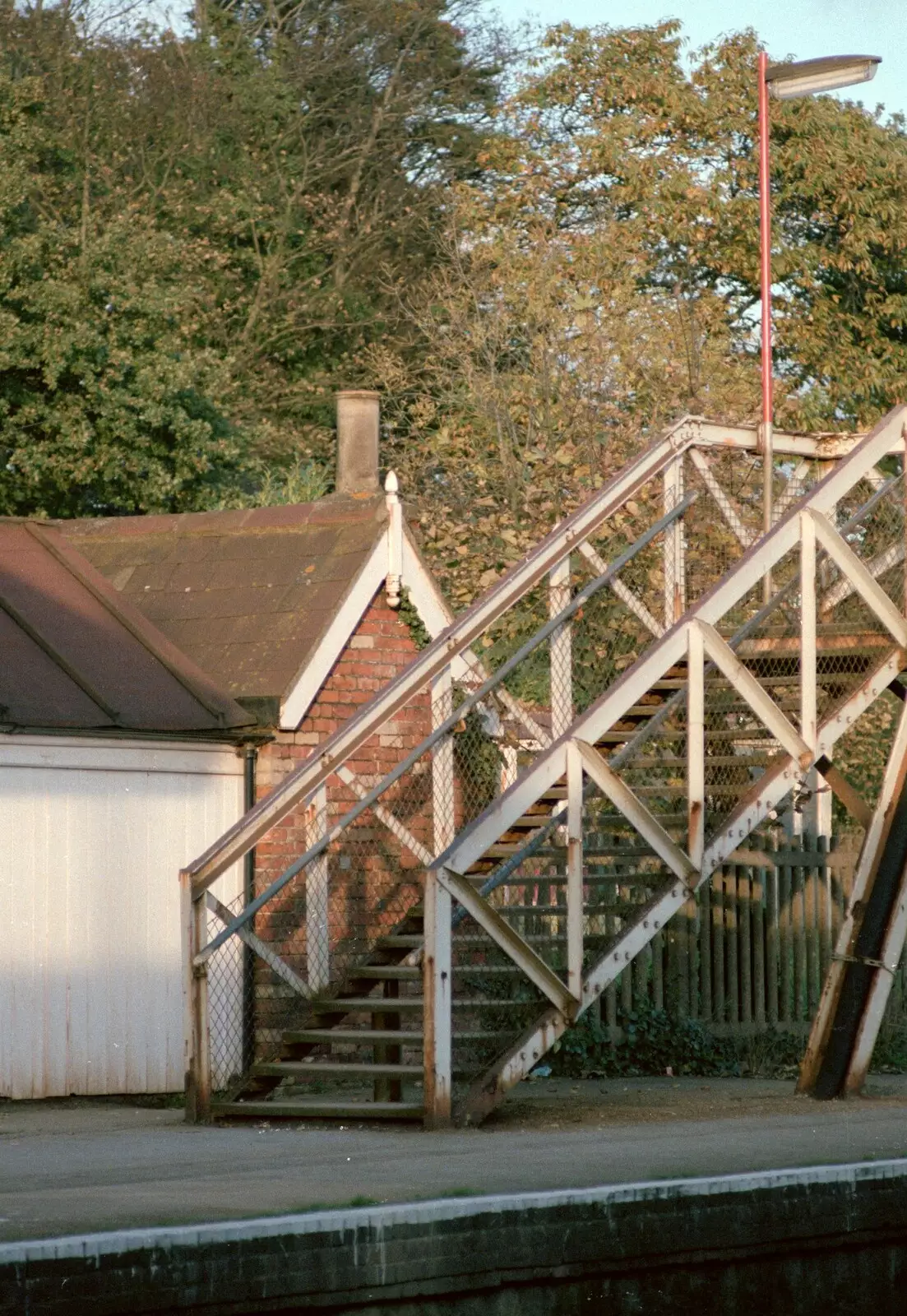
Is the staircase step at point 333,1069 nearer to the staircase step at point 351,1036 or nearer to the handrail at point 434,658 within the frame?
the staircase step at point 351,1036

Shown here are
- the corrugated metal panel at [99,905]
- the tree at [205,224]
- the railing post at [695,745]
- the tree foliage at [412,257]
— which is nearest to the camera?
the railing post at [695,745]

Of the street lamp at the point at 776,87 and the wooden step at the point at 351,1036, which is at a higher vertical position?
the street lamp at the point at 776,87

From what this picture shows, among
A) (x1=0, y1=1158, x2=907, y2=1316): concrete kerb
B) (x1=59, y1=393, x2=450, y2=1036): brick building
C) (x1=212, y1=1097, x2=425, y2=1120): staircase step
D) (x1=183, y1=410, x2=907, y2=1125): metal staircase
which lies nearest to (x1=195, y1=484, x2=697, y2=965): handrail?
(x1=183, y1=410, x2=907, y2=1125): metal staircase

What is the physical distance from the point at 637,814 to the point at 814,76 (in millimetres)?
4752

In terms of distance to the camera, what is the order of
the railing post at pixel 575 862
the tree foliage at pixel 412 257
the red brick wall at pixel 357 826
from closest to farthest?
the railing post at pixel 575 862
the red brick wall at pixel 357 826
the tree foliage at pixel 412 257

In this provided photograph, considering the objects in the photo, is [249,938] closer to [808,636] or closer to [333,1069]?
[333,1069]

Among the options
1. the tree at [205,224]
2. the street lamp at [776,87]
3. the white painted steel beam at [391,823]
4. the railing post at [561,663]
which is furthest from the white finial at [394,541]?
the tree at [205,224]

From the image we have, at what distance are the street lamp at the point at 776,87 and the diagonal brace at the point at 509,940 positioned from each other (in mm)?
3013

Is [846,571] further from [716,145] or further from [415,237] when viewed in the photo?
[415,237]

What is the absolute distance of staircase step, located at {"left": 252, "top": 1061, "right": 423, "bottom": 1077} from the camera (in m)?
10.7

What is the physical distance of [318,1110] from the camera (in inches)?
426

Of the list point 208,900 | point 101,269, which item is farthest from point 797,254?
point 208,900

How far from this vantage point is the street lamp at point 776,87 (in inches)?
494

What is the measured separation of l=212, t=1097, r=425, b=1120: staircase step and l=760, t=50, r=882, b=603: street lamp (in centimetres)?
384
